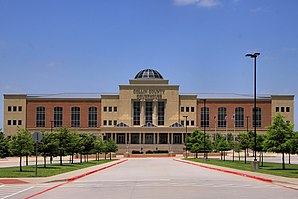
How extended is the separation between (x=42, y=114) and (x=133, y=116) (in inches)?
933

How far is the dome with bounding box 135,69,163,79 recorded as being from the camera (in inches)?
5434

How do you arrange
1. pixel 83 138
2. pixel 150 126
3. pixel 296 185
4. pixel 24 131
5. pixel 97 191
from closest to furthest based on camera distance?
1. pixel 97 191
2. pixel 296 185
3. pixel 24 131
4. pixel 83 138
5. pixel 150 126

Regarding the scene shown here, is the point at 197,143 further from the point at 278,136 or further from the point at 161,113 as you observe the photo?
the point at 161,113

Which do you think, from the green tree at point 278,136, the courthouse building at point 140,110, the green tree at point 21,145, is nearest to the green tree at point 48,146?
the green tree at point 21,145

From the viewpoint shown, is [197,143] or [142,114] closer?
[197,143]

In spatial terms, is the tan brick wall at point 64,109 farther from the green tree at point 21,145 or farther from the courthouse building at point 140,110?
the green tree at point 21,145

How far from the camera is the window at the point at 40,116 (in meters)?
134

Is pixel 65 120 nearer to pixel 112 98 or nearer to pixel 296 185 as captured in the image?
pixel 112 98

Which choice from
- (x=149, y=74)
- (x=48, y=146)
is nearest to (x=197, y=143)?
(x=48, y=146)

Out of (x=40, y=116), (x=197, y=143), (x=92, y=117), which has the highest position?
(x=40, y=116)

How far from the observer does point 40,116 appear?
13388 cm

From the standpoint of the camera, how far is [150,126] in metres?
128

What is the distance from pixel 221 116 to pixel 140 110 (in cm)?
2140

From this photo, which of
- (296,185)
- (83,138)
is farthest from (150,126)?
(296,185)
